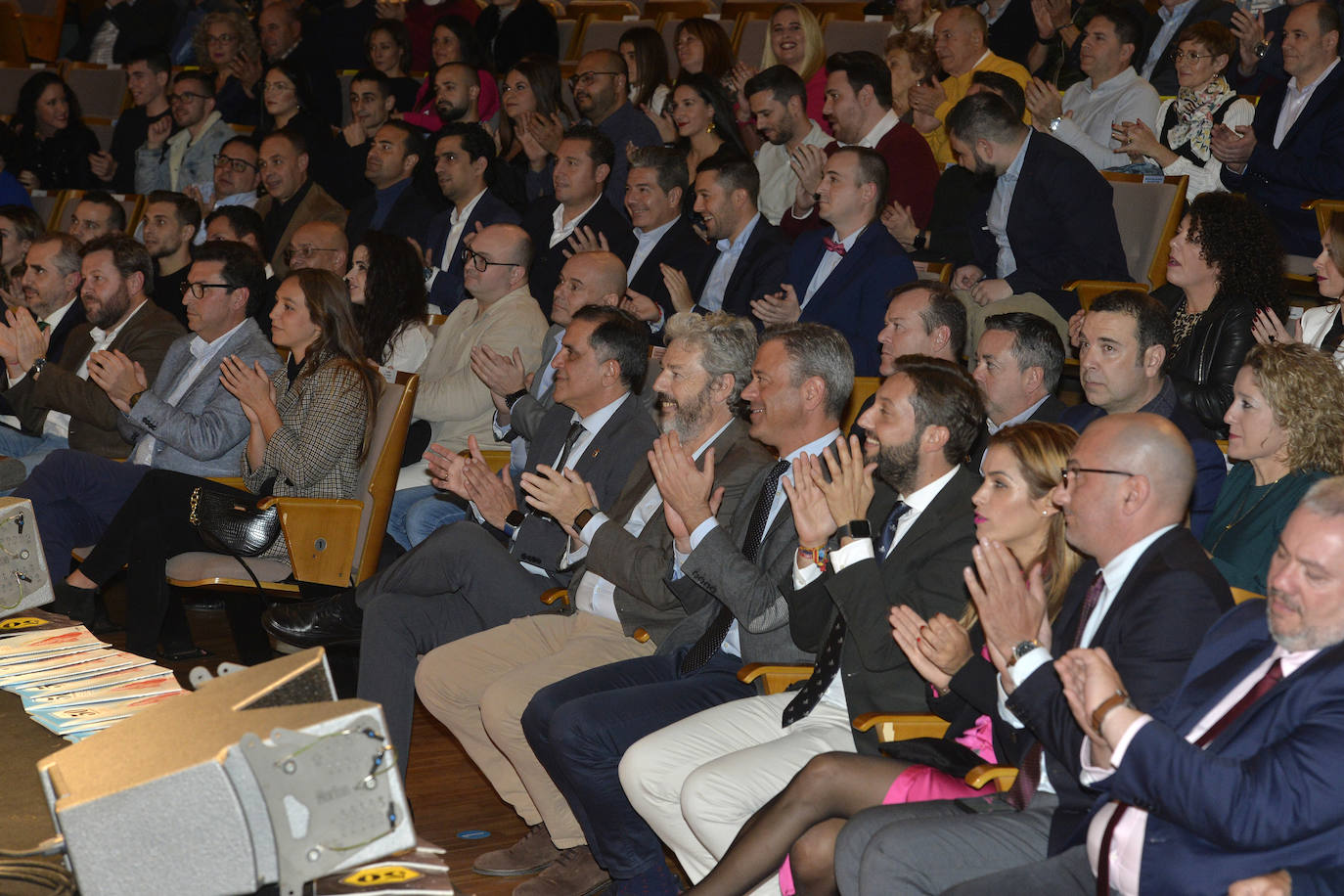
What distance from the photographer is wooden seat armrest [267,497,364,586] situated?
4.09 m

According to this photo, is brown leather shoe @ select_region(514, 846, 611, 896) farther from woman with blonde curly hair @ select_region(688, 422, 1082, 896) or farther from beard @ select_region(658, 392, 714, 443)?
beard @ select_region(658, 392, 714, 443)

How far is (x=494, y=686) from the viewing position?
3.26m

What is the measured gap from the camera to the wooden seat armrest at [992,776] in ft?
7.77

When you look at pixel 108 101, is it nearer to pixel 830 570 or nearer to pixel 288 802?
pixel 830 570

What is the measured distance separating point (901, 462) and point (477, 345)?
7.36 feet

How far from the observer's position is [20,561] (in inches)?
111

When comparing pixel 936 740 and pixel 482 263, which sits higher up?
pixel 482 263

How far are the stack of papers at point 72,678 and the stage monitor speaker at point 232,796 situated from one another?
56 cm

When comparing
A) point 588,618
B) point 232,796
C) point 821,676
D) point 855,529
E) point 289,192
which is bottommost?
point 588,618

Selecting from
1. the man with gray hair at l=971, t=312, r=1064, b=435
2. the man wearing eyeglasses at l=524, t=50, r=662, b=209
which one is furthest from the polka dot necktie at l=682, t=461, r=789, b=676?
the man wearing eyeglasses at l=524, t=50, r=662, b=209

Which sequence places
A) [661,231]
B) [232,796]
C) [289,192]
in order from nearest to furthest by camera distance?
[232,796] → [661,231] → [289,192]

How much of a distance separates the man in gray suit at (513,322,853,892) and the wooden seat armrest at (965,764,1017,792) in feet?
2.20

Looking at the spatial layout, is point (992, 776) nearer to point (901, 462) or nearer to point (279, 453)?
point (901, 462)

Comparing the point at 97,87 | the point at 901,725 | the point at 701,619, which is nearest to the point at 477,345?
the point at 701,619
